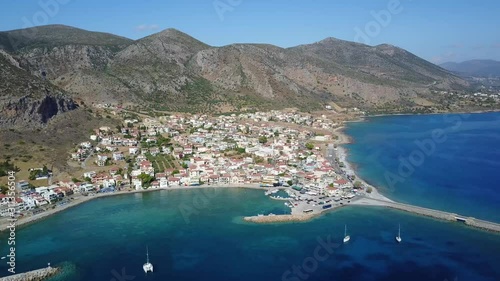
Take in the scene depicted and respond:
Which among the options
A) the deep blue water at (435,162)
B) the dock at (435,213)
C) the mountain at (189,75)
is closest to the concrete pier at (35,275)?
the dock at (435,213)

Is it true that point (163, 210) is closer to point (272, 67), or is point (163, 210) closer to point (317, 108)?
point (317, 108)

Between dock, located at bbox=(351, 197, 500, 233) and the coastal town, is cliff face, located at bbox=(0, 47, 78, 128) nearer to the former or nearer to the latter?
the coastal town

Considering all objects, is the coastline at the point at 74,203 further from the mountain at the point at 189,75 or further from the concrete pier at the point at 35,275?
the mountain at the point at 189,75

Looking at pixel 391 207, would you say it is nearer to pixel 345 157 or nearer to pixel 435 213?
pixel 435 213

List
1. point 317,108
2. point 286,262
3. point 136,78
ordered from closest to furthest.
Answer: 1. point 286,262
2. point 136,78
3. point 317,108

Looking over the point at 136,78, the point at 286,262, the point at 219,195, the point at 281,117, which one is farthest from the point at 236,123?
the point at 286,262

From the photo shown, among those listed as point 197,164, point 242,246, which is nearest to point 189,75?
point 197,164

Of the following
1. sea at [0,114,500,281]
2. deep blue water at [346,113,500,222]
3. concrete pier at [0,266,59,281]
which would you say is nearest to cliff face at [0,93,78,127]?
sea at [0,114,500,281]
